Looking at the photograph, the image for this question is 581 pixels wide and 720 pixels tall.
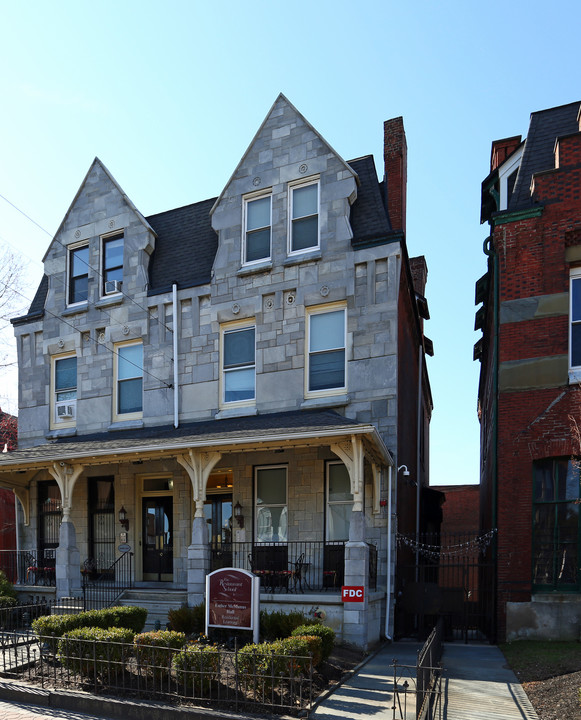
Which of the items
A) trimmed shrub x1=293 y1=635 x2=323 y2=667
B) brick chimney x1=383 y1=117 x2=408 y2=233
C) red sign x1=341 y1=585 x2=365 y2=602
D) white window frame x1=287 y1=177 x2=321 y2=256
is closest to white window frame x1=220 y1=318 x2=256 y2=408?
white window frame x1=287 y1=177 x2=321 y2=256

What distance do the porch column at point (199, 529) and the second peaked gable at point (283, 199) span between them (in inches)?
215

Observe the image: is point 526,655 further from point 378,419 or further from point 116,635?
point 116,635

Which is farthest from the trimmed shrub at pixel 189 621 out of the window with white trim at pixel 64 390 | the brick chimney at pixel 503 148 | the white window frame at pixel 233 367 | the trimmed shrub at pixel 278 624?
the brick chimney at pixel 503 148

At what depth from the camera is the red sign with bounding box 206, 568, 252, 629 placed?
1061 centimetres

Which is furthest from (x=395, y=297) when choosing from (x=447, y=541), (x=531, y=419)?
(x=447, y=541)

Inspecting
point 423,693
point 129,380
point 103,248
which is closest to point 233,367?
point 129,380

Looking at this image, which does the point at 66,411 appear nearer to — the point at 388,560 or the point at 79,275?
the point at 79,275

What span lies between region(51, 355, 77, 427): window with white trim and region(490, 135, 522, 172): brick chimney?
14.2 meters

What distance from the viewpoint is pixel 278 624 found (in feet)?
36.7

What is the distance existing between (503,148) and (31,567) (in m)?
18.2

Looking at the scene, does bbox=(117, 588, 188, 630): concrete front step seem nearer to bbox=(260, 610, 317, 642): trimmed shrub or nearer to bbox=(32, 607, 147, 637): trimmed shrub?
bbox=(32, 607, 147, 637): trimmed shrub

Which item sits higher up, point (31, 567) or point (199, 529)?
point (199, 529)

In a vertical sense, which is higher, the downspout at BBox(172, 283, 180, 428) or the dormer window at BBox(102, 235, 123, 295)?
the dormer window at BBox(102, 235, 123, 295)

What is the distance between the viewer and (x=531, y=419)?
13.2m
